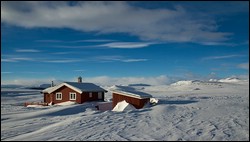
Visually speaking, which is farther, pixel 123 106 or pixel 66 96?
pixel 66 96

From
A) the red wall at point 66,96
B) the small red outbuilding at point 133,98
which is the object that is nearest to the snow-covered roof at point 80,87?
the red wall at point 66,96

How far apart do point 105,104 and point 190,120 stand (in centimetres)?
2235

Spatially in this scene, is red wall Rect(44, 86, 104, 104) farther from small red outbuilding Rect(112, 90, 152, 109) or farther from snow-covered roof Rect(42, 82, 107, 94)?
small red outbuilding Rect(112, 90, 152, 109)

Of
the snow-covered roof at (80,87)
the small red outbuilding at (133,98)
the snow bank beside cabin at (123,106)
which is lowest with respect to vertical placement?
the snow bank beside cabin at (123,106)

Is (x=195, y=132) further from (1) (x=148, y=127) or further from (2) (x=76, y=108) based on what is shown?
(2) (x=76, y=108)

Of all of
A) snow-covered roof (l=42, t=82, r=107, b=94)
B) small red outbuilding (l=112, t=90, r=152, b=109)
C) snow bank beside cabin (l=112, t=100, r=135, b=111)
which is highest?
snow-covered roof (l=42, t=82, r=107, b=94)

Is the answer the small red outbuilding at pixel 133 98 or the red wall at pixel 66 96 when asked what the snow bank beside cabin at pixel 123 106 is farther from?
the red wall at pixel 66 96

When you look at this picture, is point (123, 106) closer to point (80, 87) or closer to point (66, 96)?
point (80, 87)

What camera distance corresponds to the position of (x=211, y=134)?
17.7 metres

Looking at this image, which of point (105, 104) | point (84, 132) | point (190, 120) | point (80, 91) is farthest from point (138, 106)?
point (84, 132)

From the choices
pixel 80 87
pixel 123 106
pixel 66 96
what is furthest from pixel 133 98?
pixel 66 96

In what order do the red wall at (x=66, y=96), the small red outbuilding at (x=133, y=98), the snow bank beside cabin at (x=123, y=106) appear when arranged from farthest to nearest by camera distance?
the red wall at (x=66, y=96) → the small red outbuilding at (x=133, y=98) → the snow bank beside cabin at (x=123, y=106)

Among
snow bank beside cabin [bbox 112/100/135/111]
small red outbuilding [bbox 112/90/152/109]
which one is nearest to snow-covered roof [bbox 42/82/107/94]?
small red outbuilding [bbox 112/90/152/109]

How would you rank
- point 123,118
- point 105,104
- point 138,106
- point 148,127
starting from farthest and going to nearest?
point 105,104 < point 138,106 < point 123,118 < point 148,127
